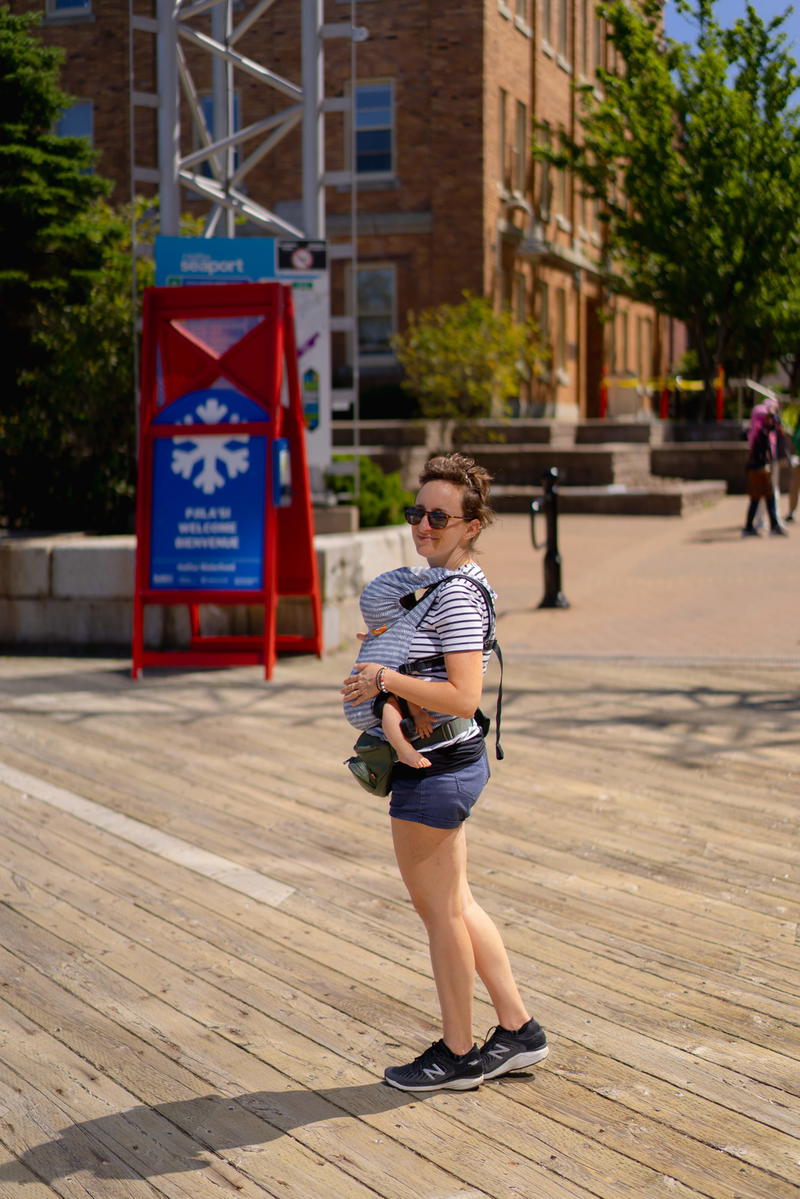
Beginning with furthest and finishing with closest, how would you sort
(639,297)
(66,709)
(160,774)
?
1. (639,297)
2. (66,709)
3. (160,774)

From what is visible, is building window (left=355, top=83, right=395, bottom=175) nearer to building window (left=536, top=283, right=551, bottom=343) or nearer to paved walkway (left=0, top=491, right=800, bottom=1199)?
building window (left=536, top=283, right=551, bottom=343)

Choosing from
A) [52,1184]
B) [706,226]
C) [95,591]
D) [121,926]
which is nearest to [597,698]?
[95,591]

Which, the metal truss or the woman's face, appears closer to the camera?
the woman's face

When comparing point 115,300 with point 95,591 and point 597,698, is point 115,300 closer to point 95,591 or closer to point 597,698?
point 95,591

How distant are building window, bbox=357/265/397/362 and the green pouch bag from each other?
100.0ft

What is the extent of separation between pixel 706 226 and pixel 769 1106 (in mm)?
32483

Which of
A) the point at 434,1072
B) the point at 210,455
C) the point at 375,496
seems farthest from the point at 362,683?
the point at 375,496

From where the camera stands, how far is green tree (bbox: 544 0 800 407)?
1337 inches

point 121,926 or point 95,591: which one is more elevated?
point 95,591

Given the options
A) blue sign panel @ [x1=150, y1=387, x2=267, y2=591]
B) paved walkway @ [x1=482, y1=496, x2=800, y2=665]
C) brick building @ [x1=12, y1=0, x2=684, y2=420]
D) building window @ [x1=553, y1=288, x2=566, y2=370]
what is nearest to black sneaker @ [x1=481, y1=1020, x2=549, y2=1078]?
blue sign panel @ [x1=150, y1=387, x2=267, y2=591]

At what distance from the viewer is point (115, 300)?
516 inches

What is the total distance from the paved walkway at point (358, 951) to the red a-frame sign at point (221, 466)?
0.71 metres

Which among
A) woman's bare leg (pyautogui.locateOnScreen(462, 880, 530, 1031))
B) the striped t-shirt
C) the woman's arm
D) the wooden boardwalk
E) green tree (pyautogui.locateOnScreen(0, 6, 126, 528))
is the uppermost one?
green tree (pyautogui.locateOnScreen(0, 6, 126, 528))

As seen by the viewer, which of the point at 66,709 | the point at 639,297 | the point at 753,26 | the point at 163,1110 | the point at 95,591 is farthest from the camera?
the point at 639,297
